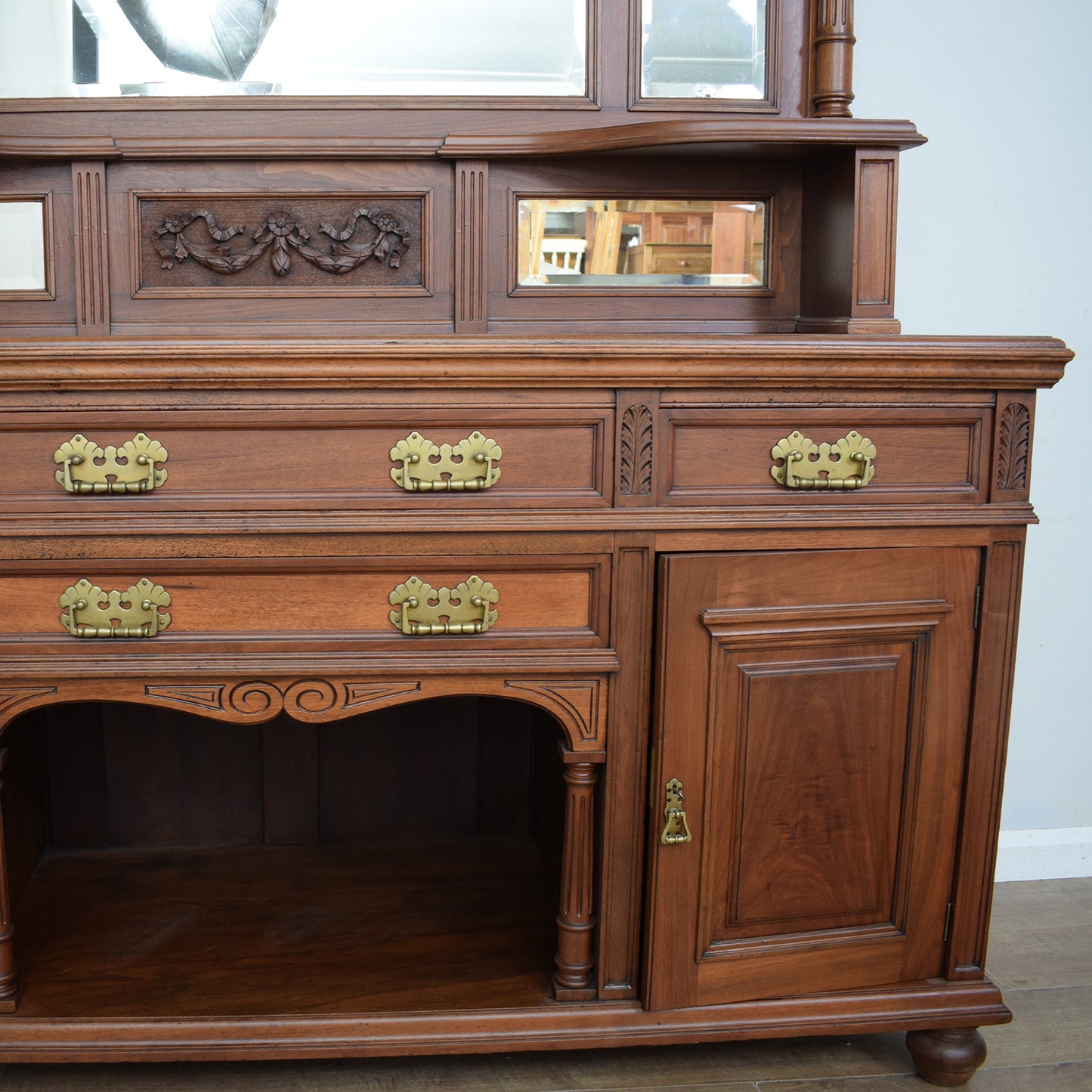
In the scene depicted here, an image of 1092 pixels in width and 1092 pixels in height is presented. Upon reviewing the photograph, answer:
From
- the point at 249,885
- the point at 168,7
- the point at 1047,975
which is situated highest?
the point at 168,7

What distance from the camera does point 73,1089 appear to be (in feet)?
5.38

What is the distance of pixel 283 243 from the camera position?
71.8 inches

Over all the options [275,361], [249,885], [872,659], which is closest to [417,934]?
[249,885]

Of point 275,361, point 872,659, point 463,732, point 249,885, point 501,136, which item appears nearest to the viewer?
point 275,361

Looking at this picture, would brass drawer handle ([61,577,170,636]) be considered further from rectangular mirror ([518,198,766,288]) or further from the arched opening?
rectangular mirror ([518,198,766,288])

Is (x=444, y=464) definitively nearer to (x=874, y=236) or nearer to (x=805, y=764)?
(x=805, y=764)

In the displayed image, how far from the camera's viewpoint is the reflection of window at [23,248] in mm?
1800

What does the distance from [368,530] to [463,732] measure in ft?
2.88

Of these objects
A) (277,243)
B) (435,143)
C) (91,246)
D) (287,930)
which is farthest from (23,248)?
(287,930)

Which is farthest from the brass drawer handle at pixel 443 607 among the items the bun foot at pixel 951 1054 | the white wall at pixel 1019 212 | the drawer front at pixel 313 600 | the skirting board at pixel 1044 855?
the skirting board at pixel 1044 855

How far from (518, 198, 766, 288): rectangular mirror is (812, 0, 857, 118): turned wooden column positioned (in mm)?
189

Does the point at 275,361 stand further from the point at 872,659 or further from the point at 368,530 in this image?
the point at 872,659

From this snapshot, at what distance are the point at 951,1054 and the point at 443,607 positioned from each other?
41.4 inches

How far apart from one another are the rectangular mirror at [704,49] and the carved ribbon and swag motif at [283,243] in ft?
1.65
